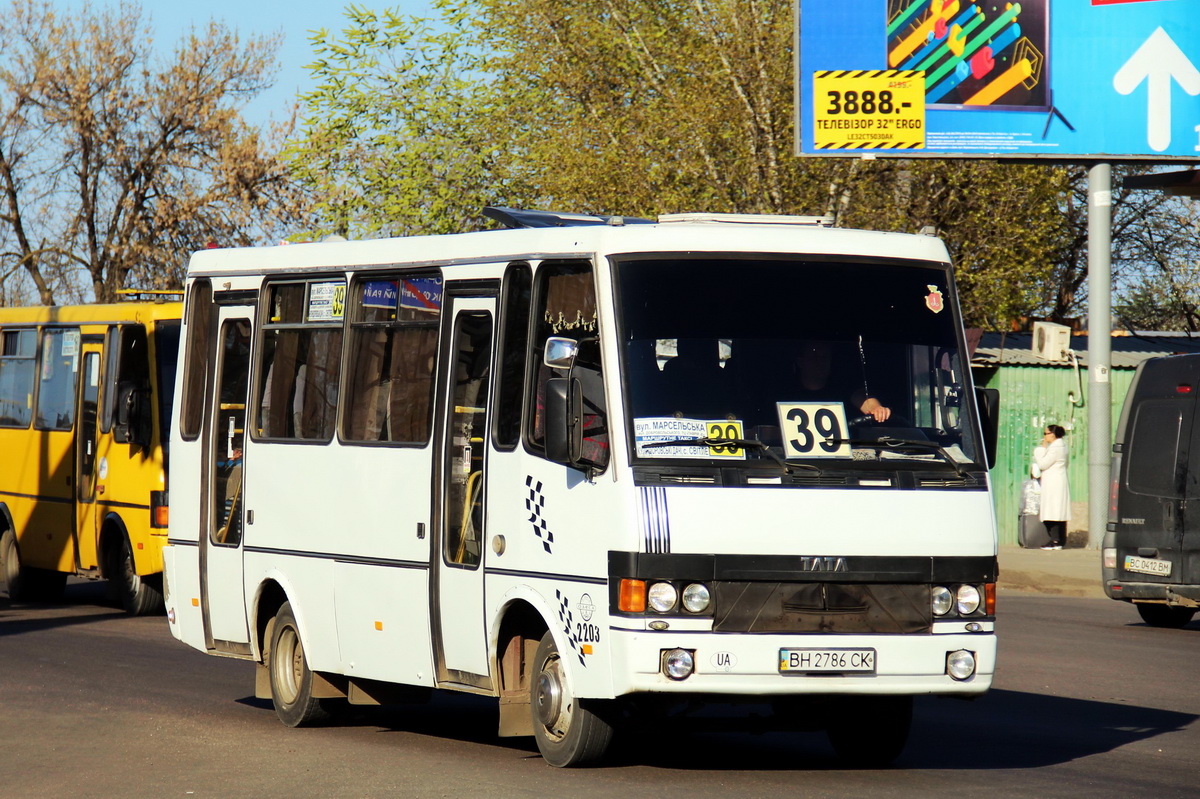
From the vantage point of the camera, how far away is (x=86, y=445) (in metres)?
18.5

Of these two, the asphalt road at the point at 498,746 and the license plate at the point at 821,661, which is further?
the asphalt road at the point at 498,746

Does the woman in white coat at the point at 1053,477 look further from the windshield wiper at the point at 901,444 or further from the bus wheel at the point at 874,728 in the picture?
the windshield wiper at the point at 901,444

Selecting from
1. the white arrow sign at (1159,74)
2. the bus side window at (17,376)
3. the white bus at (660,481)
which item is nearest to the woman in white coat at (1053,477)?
the white arrow sign at (1159,74)

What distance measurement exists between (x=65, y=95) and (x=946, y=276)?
4412 centimetres

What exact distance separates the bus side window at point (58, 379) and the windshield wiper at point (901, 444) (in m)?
12.0

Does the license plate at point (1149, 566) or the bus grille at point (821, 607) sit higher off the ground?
the bus grille at point (821, 607)

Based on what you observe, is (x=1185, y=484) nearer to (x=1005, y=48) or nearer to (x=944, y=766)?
(x=944, y=766)

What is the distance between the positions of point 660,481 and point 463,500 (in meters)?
1.55

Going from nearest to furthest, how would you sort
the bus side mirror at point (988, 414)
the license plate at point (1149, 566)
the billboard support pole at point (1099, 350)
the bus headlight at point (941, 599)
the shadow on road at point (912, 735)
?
1. the bus headlight at point (941, 599)
2. the bus side mirror at point (988, 414)
3. the shadow on road at point (912, 735)
4. the license plate at point (1149, 566)
5. the billboard support pole at point (1099, 350)

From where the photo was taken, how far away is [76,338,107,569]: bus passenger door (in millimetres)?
18172

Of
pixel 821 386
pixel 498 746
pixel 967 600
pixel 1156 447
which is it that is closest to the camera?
pixel 967 600

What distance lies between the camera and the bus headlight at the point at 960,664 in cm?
846

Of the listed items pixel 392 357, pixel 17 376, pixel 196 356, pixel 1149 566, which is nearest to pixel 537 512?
pixel 392 357

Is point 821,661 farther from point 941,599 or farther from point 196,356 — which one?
point 196,356
